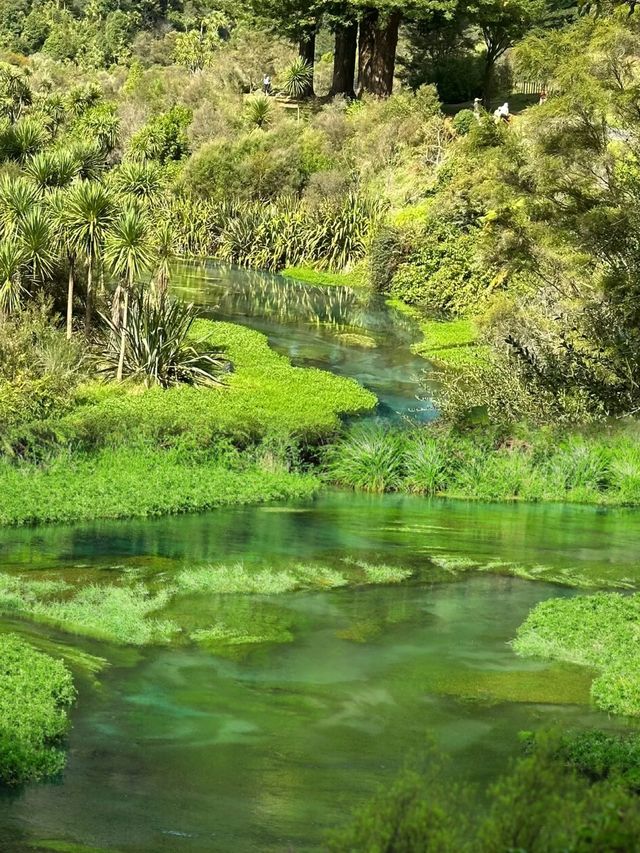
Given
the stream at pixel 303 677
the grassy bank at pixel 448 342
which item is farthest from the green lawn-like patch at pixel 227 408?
the grassy bank at pixel 448 342

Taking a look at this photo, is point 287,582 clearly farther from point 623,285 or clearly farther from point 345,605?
point 623,285

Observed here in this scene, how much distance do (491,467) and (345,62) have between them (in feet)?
145

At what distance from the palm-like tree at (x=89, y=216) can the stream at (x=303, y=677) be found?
8.78m

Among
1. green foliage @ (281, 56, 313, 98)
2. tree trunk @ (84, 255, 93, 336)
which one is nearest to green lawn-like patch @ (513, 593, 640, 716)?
tree trunk @ (84, 255, 93, 336)

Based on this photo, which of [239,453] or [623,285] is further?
[623,285]

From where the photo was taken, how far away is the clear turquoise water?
26.9 ft

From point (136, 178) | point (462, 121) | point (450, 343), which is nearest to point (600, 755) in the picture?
point (136, 178)

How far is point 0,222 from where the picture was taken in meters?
25.4

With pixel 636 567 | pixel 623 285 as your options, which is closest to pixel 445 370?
A: pixel 623 285

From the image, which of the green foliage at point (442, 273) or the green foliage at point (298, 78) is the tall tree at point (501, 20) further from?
the green foliage at point (442, 273)

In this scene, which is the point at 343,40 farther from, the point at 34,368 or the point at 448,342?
the point at 34,368

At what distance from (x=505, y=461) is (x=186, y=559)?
24.2 ft

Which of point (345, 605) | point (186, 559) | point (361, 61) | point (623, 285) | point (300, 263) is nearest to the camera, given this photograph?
point (345, 605)

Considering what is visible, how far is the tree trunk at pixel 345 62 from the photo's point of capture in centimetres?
5922
